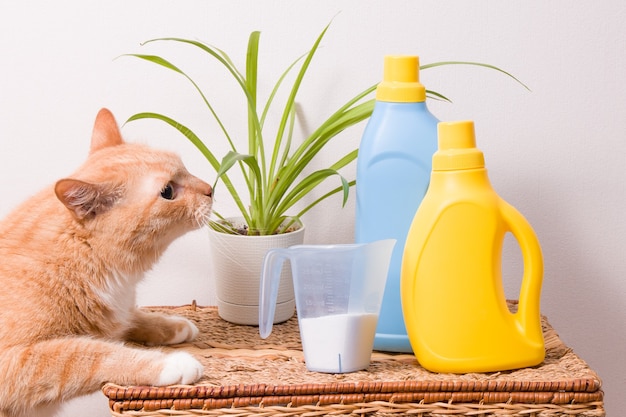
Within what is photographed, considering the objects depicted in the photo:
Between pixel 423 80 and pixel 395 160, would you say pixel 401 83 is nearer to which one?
pixel 395 160

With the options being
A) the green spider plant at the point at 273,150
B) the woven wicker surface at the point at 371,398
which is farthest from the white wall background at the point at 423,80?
the woven wicker surface at the point at 371,398

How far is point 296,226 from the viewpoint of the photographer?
138 centimetres

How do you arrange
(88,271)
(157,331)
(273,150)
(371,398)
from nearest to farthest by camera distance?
(371,398)
(88,271)
(157,331)
(273,150)

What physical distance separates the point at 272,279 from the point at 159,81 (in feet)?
1.86

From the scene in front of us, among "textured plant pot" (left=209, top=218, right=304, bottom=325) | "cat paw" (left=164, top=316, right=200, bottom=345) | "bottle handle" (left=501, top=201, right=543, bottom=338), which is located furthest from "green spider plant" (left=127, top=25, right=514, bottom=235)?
"bottle handle" (left=501, top=201, right=543, bottom=338)

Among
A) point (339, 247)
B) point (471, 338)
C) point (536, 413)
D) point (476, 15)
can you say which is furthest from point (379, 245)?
point (476, 15)

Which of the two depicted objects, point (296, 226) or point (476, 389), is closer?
point (476, 389)

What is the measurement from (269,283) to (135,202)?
0.72ft

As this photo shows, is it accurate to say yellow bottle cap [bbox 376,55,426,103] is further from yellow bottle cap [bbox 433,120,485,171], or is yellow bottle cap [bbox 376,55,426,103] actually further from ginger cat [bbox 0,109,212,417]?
ginger cat [bbox 0,109,212,417]

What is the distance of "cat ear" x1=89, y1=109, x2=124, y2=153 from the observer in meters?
1.24

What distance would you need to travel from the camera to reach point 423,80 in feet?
4.82

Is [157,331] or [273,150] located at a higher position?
[273,150]

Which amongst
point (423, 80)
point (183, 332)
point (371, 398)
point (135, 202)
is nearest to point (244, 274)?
point (183, 332)

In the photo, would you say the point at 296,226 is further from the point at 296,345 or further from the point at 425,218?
the point at 425,218
